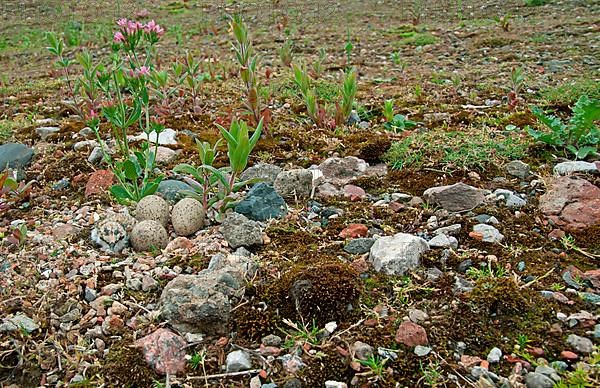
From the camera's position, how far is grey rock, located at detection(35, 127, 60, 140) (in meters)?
4.88

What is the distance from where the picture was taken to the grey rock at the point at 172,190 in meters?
3.48

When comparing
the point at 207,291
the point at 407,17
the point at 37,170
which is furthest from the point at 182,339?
the point at 407,17

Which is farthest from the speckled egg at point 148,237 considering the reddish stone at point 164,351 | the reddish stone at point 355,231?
the reddish stone at point 355,231

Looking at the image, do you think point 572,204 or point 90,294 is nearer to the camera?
point 90,294

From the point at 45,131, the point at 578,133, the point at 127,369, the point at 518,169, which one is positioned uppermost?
the point at 578,133

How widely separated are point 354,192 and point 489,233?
91cm

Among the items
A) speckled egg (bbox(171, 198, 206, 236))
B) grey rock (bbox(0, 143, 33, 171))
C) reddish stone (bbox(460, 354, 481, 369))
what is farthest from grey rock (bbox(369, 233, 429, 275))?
grey rock (bbox(0, 143, 33, 171))

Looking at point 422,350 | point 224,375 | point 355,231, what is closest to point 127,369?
point 224,375

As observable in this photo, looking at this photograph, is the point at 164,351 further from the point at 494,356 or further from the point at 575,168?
the point at 575,168

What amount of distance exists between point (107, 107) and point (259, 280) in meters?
1.45

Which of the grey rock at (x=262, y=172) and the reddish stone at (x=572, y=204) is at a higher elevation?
the reddish stone at (x=572, y=204)

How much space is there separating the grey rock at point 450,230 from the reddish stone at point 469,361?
92 cm

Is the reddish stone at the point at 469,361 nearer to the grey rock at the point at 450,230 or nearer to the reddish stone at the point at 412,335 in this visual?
the reddish stone at the point at 412,335

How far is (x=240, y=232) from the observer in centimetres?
304
